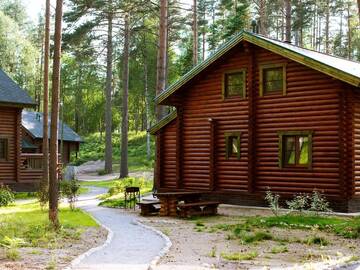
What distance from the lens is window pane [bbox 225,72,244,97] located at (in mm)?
21609

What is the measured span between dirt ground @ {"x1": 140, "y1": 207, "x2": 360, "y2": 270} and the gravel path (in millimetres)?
403

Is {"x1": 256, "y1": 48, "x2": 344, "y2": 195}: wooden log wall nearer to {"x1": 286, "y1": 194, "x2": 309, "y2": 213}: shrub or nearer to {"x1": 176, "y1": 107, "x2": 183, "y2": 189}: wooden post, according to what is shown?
{"x1": 286, "y1": 194, "x2": 309, "y2": 213}: shrub

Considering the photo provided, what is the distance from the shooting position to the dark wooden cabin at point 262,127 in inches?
717

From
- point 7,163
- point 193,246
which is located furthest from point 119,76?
point 193,246

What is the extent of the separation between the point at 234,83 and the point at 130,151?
3475cm

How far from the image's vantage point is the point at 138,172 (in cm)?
4316

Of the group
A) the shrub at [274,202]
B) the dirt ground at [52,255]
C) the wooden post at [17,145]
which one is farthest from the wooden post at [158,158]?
the dirt ground at [52,255]

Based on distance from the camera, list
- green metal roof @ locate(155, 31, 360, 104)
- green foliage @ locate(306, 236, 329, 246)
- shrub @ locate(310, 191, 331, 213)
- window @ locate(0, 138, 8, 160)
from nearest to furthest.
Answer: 1. green foliage @ locate(306, 236, 329, 246)
2. shrub @ locate(310, 191, 331, 213)
3. green metal roof @ locate(155, 31, 360, 104)
4. window @ locate(0, 138, 8, 160)

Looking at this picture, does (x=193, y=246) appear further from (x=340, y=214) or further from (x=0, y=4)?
(x=0, y=4)

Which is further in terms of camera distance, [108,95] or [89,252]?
[108,95]

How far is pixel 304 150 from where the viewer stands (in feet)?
63.3

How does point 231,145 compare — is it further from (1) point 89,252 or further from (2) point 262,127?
(1) point 89,252

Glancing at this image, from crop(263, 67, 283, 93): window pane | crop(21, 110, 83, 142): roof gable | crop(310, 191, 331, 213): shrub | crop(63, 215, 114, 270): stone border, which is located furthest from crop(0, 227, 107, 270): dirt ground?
crop(21, 110, 83, 142): roof gable

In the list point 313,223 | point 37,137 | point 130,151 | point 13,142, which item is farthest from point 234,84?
Result: point 130,151
